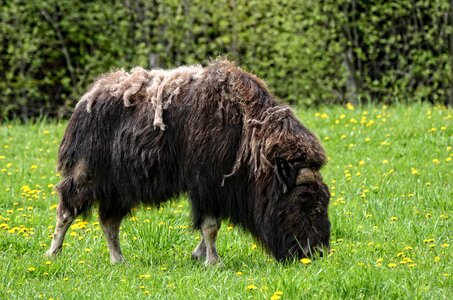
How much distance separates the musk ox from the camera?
6.43 metres

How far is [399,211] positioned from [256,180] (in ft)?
6.44

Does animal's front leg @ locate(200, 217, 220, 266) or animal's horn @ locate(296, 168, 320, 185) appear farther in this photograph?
animal's front leg @ locate(200, 217, 220, 266)

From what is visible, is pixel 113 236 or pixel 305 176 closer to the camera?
pixel 305 176

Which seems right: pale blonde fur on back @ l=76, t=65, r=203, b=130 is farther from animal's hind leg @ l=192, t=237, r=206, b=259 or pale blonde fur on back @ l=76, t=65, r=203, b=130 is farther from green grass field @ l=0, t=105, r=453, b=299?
animal's hind leg @ l=192, t=237, r=206, b=259

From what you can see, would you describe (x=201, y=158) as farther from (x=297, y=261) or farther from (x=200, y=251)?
(x=297, y=261)

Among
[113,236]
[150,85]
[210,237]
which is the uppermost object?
[150,85]

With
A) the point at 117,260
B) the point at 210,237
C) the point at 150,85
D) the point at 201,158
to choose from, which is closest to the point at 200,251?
the point at 210,237

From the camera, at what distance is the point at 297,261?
249 inches

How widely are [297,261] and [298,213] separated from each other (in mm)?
342

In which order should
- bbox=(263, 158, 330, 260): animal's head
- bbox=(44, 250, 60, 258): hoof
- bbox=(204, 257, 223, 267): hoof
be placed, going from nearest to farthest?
bbox=(263, 158, 330, 260): animal's head
bbox=(204, 257, 223, 267): hoof
bbox=(44, 250, 60, 258): hoof

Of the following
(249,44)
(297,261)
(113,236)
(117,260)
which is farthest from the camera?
(249,44)

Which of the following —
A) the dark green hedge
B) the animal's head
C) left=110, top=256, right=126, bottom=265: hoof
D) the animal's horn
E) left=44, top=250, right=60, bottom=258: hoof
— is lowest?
the dark green hedge

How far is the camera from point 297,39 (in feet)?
50.2

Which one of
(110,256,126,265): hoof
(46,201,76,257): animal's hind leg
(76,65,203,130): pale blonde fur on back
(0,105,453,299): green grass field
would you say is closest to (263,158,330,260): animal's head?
(0,105,453,299): green grass field
